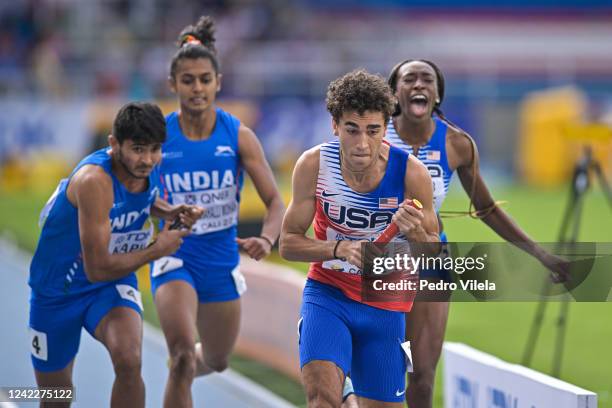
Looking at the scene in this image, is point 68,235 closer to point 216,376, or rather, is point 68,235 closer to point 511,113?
point 216,376

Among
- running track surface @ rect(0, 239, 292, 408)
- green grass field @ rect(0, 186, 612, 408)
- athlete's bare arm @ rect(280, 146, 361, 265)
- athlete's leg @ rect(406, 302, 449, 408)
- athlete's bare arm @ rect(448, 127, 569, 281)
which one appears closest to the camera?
athlete's bare arm @ rect(280, 146, 361, 265)

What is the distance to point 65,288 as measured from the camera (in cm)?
679

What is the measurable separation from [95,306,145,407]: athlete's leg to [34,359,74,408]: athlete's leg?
433mm

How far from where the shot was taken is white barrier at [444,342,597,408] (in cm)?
600

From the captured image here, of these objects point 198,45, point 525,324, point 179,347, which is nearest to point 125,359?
point 179,347

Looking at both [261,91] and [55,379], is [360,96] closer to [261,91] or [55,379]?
[55,379]

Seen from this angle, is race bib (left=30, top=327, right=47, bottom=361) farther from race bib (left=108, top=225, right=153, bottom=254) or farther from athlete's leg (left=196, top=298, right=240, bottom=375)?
athlete's leg (left=196, top=298, right=240, bottom=375)

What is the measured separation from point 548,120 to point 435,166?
23.1 metres

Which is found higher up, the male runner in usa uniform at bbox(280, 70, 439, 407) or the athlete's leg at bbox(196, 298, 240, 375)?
the male runner in usa uniform at bbox(280, 70, 439, 407)

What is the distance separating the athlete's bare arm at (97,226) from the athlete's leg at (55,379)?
733mm

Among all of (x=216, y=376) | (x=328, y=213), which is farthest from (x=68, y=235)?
(x=216, y=376)

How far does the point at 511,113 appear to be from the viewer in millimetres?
30500

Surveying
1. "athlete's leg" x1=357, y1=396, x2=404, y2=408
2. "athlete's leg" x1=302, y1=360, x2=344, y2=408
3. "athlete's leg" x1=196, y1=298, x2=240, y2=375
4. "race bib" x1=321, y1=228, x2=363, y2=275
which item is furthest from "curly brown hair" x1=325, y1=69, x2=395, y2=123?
"athlete's leg" x1=196, y1=298, x2=240, y2=375

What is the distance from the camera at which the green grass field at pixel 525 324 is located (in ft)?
33.7
